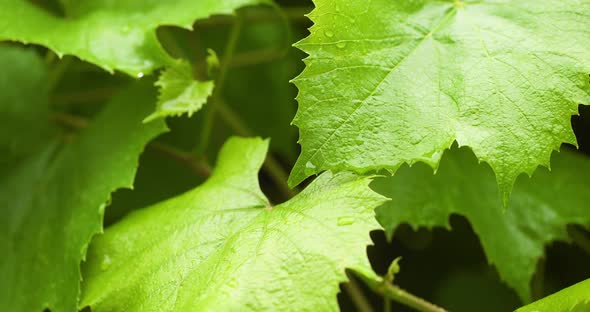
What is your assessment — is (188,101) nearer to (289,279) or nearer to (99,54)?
(99,54)

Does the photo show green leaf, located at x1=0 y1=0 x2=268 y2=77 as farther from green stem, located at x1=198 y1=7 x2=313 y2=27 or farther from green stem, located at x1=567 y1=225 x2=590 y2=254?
green stem, located at x1=567 y1=225 x2=590 y2=254

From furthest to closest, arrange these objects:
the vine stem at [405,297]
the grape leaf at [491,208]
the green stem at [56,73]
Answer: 1. the green stem at [56,73]
2. the grape leaf at [491,208]
3. the vine stem at [405,297]

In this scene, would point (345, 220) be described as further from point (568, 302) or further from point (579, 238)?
point (579, 238)

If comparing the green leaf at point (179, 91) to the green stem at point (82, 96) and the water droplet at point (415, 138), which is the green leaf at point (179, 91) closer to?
the water droplet at point (415, 138)

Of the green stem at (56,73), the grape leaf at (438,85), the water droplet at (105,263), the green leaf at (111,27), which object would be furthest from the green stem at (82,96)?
the grape leaf at (438,85)

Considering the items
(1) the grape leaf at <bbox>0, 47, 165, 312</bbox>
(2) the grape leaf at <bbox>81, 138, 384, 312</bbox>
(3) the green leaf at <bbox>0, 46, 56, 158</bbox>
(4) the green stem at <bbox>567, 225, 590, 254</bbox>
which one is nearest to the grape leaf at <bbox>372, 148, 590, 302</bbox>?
(4) the green stem at <bbox>567, 225, 590, 254</bbox>

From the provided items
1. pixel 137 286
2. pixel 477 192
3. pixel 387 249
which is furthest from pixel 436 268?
pixel 137 286
